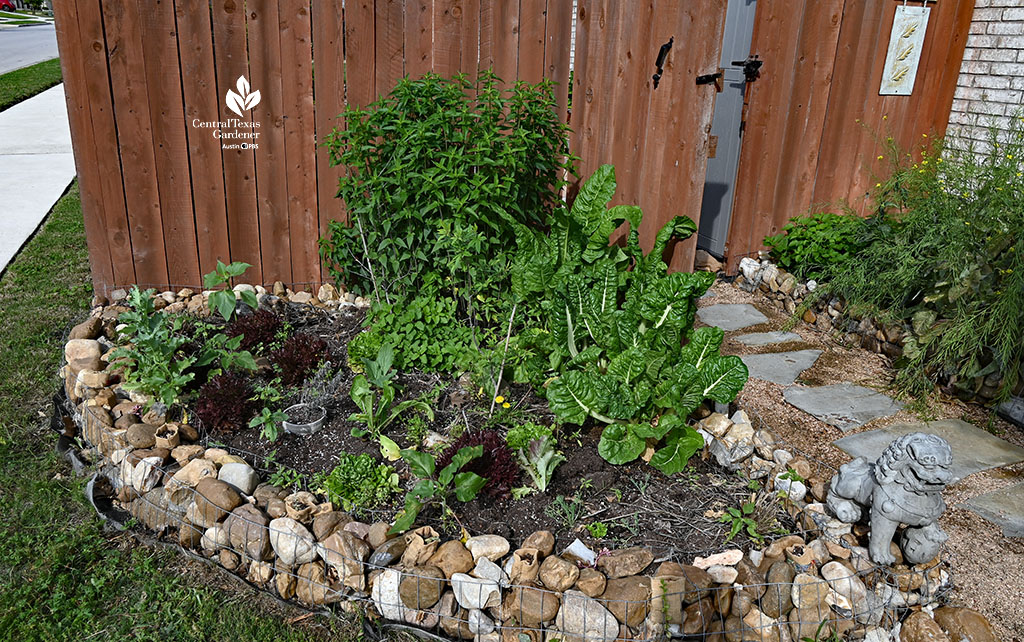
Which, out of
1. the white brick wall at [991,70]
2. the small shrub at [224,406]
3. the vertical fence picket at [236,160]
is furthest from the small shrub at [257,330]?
the white brick wall at [991,70]

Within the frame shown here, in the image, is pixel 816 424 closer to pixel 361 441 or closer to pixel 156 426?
pixel 361 441

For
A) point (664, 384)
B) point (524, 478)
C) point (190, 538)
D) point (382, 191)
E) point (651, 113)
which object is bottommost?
point (190, 538)

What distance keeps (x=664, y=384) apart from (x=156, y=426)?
223 cm

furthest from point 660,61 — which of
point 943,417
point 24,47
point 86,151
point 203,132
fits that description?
point 24,47

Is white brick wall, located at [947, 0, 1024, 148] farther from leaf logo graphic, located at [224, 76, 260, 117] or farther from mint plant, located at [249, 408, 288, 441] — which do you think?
mint plant, located at [249, 408, 288, 441]

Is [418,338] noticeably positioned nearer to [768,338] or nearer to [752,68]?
[768,338]

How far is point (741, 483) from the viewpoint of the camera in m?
3.05

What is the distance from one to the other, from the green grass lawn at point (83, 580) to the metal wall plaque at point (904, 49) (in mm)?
5298

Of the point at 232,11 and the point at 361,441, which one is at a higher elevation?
the point at 232,11

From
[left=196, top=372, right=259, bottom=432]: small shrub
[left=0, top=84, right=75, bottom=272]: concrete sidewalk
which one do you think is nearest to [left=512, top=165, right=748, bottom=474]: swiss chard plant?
[left=196, top=372, right=259, bottom=432]: small shrub

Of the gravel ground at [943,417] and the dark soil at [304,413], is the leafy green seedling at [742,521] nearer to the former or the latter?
the gravel ground at [943,417]

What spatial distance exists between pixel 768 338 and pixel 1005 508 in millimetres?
1767

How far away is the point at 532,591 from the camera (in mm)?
2457

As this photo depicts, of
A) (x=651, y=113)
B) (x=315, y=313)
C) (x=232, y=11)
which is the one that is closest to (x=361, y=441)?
(x=315, y=313)
